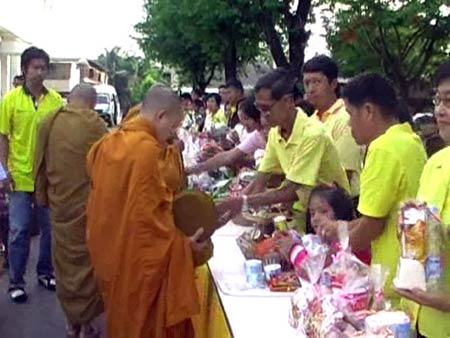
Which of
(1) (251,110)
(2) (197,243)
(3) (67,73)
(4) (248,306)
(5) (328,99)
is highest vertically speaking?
(3) (67,73)

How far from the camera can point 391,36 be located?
15977mm

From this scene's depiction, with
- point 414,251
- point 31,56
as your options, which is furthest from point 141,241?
point 31,56

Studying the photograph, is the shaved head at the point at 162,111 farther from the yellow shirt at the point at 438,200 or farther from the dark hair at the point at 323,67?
the yellow shirt at the point at 438,200

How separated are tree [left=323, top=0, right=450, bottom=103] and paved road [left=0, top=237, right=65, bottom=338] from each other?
7.44 metres

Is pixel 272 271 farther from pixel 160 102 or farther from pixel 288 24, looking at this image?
pixel 288 24

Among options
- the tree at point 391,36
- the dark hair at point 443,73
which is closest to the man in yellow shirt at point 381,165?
the dark hair at point 443,73

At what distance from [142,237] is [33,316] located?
2.46 metres

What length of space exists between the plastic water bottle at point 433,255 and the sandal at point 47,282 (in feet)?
16.2

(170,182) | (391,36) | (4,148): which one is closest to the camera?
(170,182)

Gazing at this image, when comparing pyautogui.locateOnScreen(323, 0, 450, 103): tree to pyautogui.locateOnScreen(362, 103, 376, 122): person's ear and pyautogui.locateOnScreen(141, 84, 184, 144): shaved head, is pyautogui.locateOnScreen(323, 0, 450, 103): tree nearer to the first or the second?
pyautogui.locateOnScreen(141, 84, 184, 144): shaved head

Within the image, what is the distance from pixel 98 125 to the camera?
5590 mm

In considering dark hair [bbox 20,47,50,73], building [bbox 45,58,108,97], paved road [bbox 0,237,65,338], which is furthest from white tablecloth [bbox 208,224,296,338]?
building [bbox 45,58,108,97]

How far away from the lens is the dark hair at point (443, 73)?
105 inches

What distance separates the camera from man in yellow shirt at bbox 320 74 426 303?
3104 mm
